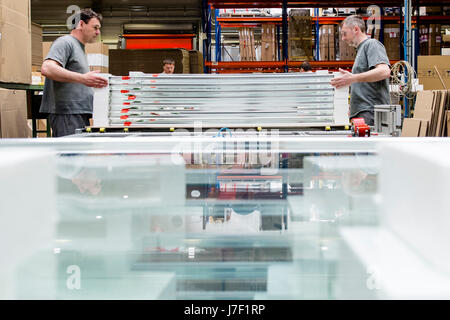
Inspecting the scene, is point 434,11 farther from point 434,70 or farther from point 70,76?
point 70,76

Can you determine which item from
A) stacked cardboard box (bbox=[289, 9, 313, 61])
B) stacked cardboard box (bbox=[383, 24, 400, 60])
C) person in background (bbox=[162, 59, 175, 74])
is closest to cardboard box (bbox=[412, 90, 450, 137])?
stacked cardboard box (bbox=[383, 24, 400, 60])

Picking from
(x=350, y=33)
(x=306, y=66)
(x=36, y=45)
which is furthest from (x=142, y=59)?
(x=350, y=33)

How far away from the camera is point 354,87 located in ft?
13.4

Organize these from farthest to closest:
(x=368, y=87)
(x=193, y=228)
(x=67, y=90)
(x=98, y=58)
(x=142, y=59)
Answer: (x=142, y=59) → (x=98, y=58) → (x=368, y=87) → (x=67, y=90) → (x=193, y=228)

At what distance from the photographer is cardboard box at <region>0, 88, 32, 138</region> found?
336 cm

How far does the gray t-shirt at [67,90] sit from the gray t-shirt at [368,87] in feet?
6.71

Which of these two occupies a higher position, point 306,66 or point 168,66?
point 306,66

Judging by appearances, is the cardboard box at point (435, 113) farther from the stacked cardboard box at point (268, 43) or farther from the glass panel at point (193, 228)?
the glass panel at point (193, 228)

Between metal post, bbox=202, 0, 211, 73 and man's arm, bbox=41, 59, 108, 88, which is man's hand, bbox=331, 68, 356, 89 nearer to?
man's arm, bbox=41, 59, 108, 88

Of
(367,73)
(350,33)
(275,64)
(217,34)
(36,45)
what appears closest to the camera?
(367,73)

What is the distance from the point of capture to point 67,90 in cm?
371

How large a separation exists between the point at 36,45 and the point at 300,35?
4108mm

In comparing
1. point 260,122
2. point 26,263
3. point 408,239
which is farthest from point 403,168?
point 260,122

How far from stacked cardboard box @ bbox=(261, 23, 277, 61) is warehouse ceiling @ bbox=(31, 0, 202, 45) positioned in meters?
4.55
